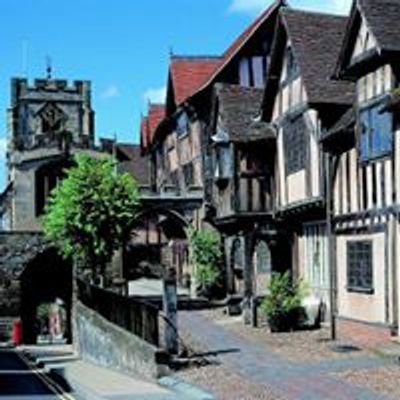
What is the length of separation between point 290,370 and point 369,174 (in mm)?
5486

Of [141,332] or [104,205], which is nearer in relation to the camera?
[141,332]

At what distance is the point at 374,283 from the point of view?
21500mm

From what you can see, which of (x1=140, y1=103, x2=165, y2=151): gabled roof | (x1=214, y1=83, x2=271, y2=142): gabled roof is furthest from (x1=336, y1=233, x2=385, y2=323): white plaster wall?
(x1=140, y1=103, x2=165, y2=151): gabled roof

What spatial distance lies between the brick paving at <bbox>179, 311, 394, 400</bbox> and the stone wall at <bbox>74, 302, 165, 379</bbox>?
1671 mm

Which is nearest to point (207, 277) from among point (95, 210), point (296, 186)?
point (95, 210)

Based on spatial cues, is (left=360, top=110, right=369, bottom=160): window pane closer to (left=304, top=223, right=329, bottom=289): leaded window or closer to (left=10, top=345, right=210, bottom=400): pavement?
(left=304, top=223, right=329, bottom=289): leaded window

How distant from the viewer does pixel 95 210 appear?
35938 mm

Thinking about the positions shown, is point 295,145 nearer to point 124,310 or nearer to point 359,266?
point 359,266

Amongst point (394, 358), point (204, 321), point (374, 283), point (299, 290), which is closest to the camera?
point (394, 358)

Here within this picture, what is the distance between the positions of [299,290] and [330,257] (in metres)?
2.18

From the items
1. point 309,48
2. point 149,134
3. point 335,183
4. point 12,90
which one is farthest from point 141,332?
point 12,90

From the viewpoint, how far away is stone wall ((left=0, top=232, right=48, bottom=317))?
1822 inches

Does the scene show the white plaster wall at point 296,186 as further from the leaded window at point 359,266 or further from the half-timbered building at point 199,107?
the half-timbered building at point 199,107

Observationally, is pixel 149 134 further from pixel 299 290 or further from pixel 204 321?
pixel 299 290
